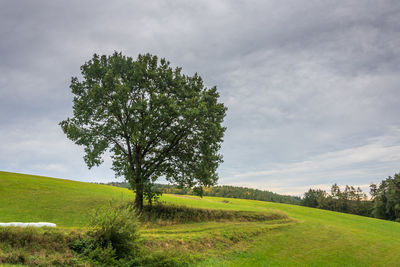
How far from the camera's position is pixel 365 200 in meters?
100

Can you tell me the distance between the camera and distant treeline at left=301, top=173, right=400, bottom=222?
78938mm

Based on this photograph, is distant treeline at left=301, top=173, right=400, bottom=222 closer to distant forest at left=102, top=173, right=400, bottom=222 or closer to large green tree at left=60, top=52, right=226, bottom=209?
distant forest at left=102, top=173, right=400, bottom=222

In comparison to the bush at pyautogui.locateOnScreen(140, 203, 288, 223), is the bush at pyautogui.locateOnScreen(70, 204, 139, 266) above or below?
above

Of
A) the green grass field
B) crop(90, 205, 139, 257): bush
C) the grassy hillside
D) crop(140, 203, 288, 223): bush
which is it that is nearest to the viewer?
crop(90, 205, 139, 257): bush

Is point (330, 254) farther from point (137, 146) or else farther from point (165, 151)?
point (137, 146)

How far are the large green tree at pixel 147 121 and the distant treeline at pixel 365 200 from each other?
78.0 meters

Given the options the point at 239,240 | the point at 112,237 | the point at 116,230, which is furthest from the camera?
the point at 239,240

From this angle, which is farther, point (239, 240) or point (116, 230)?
point (239, 240)

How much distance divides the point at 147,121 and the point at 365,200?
356ft

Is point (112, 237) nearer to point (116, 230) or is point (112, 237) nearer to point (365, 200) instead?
point (116, 230)

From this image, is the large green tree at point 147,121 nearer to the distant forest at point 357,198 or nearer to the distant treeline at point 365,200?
the distant forest at point 357,198

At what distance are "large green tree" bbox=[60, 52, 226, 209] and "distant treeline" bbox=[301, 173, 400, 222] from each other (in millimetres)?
78027

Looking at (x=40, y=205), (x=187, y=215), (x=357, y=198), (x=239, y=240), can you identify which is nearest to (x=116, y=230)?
(x=239, y=240)

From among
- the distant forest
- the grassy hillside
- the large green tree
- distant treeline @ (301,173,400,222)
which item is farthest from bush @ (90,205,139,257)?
distant treeline @ (301,173,400,222)
